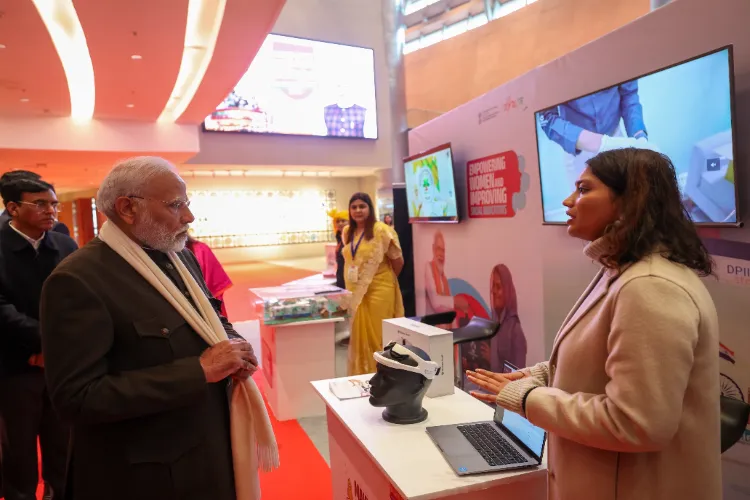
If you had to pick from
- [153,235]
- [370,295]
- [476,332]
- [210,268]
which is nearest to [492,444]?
[153,235]

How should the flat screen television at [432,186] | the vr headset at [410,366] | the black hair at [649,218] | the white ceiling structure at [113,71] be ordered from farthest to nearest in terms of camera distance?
the flat screen television at [432,186]
the white ceiling structure at [113,71]
the vr headset at [410,366]
the black hair at [649,218]

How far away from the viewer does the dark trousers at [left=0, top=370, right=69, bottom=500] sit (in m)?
2.31

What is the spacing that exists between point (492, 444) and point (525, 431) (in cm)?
11

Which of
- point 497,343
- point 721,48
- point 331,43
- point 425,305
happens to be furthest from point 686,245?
point 331,43

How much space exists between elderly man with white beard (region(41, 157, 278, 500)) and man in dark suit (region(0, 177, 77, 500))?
4.16ft

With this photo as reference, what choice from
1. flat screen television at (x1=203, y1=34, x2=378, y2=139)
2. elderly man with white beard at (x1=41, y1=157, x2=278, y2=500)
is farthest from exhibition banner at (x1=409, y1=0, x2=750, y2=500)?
flat screen television at (x1=203, y1=34, x2=378, y2=139)

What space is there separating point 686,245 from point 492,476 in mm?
778

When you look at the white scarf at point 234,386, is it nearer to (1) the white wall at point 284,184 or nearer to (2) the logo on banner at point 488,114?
(2) the logo on banner at point 488,114

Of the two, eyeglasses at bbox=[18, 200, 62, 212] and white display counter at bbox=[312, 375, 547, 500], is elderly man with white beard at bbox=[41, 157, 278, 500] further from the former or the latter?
eyeglasses at bbox=[18, 200, 62, 212]

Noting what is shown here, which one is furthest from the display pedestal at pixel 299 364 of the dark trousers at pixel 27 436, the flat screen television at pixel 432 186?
the dark trousers at pixel 27 436

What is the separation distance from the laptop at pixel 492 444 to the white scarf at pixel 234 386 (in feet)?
1.77

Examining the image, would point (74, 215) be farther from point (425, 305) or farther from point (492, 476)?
point (492, 476)

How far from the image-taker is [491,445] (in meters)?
1.50

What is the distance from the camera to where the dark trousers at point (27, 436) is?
2307 mm
